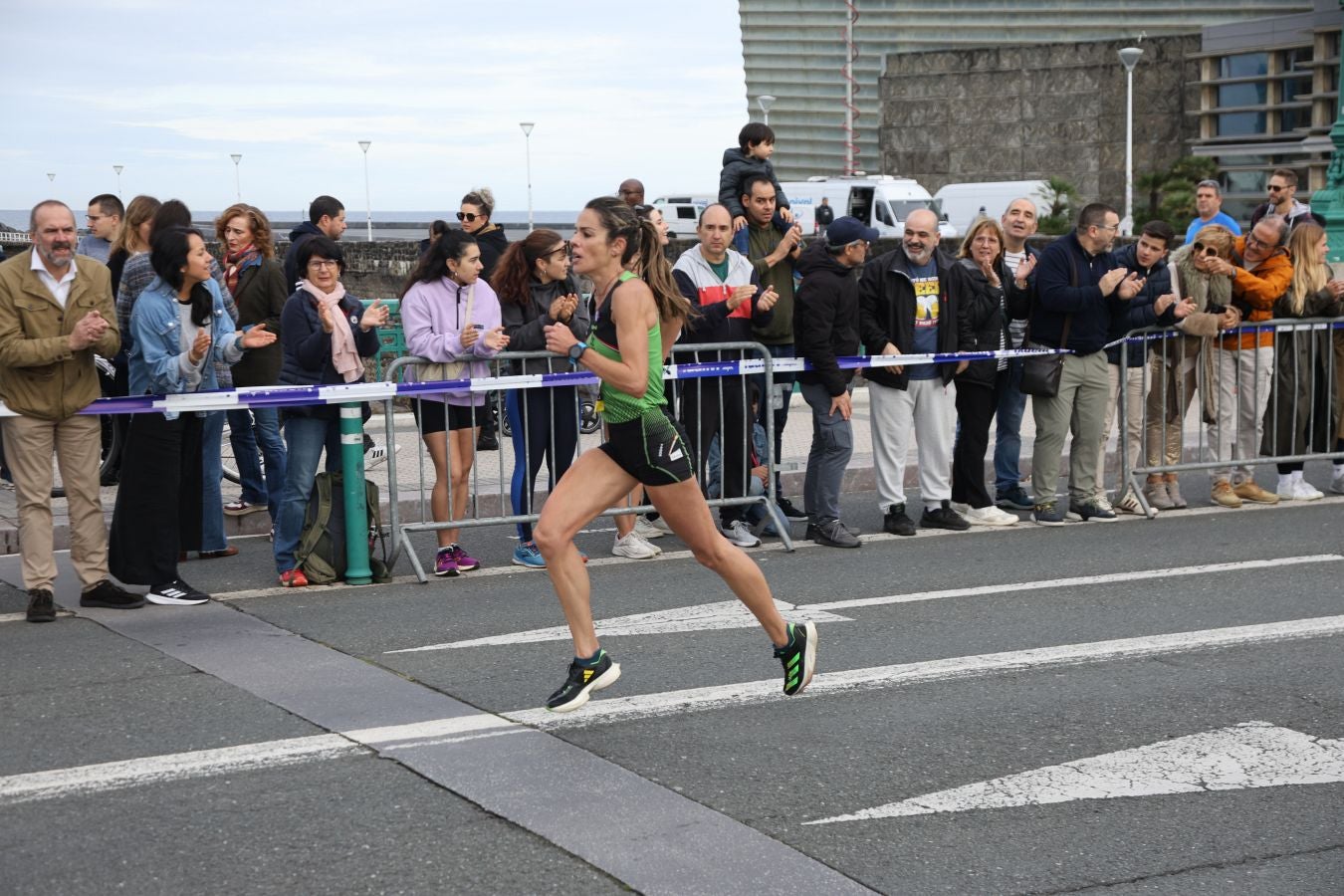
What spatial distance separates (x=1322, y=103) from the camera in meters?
69.6

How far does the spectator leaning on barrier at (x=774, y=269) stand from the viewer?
35.0ft

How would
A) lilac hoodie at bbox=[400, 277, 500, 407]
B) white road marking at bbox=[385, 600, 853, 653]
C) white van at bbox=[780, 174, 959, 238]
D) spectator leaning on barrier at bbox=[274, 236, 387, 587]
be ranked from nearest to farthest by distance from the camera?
white road marking at bbox=[385, 600, 853, 653]
spectator leaning on barrier at bbox=[274, 236, 387, 587]
lilac hoodie at bbox=[400, 277, 500, 407]
white van at bbox=[780, 174, 959, 238]

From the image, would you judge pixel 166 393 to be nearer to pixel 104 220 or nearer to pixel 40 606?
pixel 40 606

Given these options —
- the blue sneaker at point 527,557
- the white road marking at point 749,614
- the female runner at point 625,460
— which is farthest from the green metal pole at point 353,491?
the female runner at point 625,460

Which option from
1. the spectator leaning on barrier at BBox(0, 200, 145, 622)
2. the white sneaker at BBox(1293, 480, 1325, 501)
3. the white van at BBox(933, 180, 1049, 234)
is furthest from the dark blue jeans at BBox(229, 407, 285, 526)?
the white van at BBox(933, 180, 1049, 234)

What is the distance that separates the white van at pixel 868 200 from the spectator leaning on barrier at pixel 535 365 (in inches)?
1827

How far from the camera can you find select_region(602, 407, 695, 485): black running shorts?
618cm

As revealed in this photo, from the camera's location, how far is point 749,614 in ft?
26.4

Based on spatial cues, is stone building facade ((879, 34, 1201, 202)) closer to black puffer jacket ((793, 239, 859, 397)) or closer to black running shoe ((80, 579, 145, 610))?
black puffer jacket ((793, 239, 859, 397))

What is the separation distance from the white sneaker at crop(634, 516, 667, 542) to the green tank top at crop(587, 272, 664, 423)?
4250 millimetres

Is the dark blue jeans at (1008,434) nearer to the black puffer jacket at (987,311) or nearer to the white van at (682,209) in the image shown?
the black puffer jacket at (987,311)

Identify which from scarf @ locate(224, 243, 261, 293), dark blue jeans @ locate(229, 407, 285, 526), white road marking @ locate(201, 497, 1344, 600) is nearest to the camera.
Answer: white road marking @ locate(201, 497, 1344, 600)

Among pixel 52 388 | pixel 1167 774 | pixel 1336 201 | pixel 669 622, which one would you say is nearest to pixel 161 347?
pixel 52 388

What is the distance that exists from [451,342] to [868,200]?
49.3 m
